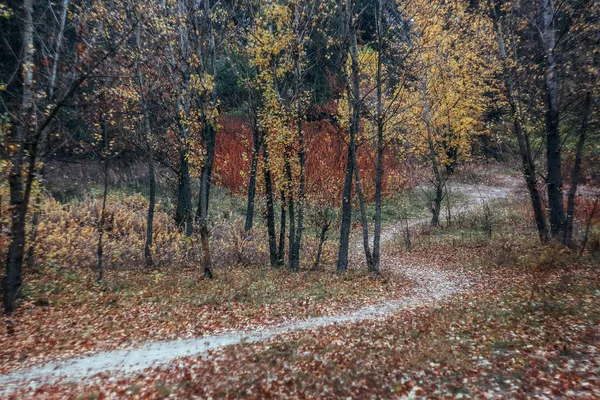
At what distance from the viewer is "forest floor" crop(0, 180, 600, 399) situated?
19.3 feet

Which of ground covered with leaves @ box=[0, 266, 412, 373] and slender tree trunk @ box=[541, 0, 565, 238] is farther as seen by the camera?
slender tree trunk @ box=[541, 0, 565, 238]

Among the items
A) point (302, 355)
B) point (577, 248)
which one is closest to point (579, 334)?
point (302, 355)

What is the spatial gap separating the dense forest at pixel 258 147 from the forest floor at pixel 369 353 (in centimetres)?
17

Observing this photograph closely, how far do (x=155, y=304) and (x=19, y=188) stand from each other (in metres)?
4.77

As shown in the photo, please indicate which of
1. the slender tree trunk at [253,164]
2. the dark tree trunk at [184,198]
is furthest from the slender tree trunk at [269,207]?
the dark tree trunk at [184,198]

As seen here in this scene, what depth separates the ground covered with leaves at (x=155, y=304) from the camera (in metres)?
8.41

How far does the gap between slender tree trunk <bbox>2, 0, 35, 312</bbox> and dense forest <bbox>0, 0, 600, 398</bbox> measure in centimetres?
5

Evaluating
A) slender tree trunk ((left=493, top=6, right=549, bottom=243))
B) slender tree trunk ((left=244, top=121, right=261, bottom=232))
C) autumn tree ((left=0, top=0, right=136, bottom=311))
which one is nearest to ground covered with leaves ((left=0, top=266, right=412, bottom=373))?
autumn tree ((left=0, top=0, right=136, bottom=311))

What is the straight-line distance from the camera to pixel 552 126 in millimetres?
13602

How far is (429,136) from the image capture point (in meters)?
23.1

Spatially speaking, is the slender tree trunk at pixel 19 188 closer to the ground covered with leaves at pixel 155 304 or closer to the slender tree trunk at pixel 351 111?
the ground covered with leaves at pixel 155 304

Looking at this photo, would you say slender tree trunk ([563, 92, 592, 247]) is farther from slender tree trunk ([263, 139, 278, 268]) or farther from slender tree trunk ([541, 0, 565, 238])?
slender tree trunk ([263, 139, 278, 268])

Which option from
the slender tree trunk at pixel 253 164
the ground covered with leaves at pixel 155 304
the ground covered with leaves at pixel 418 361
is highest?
the slender tree trunk at pixel 253 164

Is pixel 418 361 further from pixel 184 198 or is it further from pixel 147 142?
pixel 184 198
